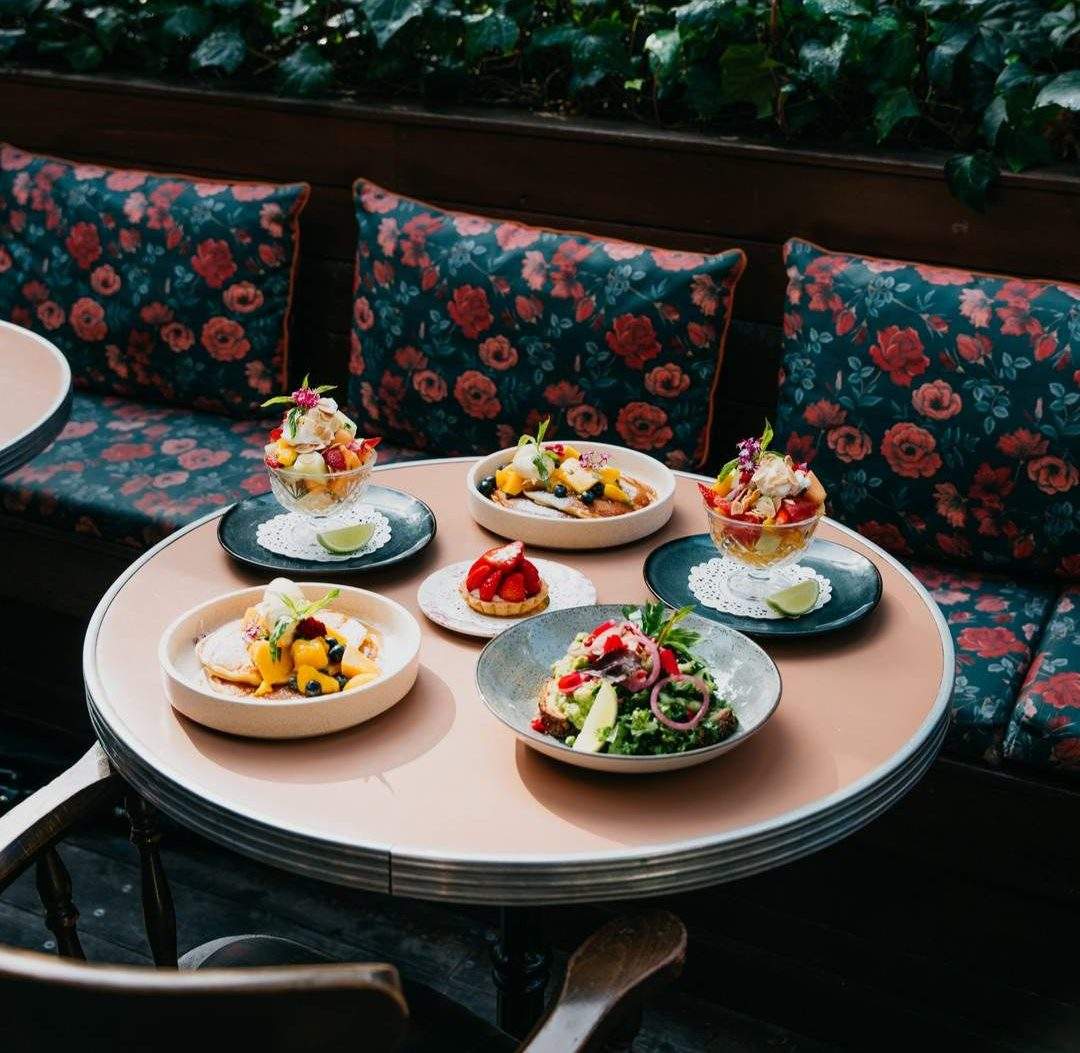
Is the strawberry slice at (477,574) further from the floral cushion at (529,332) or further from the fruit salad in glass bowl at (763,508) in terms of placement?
the floral cushion at (529,332)

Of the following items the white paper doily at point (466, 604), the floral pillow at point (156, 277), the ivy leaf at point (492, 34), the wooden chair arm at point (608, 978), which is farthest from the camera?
the floral pillow at point (156, 277)

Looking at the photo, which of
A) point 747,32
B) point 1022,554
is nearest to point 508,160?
point 747,32

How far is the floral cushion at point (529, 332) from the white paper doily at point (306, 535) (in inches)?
29.5

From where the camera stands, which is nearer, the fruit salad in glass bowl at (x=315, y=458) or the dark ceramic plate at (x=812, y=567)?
the dark ceramic plate at (x=812, y=567)

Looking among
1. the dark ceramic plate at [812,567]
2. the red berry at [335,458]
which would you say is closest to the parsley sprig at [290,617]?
the red berry at [335,458]

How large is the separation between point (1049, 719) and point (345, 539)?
931mm

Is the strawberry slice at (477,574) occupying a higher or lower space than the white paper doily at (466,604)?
higher

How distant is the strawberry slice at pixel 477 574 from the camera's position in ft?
4.97

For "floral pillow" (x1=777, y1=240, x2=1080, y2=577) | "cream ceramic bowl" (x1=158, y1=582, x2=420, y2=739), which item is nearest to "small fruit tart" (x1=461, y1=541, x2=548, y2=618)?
"cream ceramic bowl" (x1=158, y1=582, x2=420, y2=739)

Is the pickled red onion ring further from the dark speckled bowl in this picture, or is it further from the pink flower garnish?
the pink flower garnish

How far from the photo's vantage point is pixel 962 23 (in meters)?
2.26

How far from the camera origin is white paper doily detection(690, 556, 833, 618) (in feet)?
5.03

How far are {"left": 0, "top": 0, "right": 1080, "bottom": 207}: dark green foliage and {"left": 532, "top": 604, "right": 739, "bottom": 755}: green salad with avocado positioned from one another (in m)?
1.28

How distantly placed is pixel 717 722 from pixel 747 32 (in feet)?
5.15
